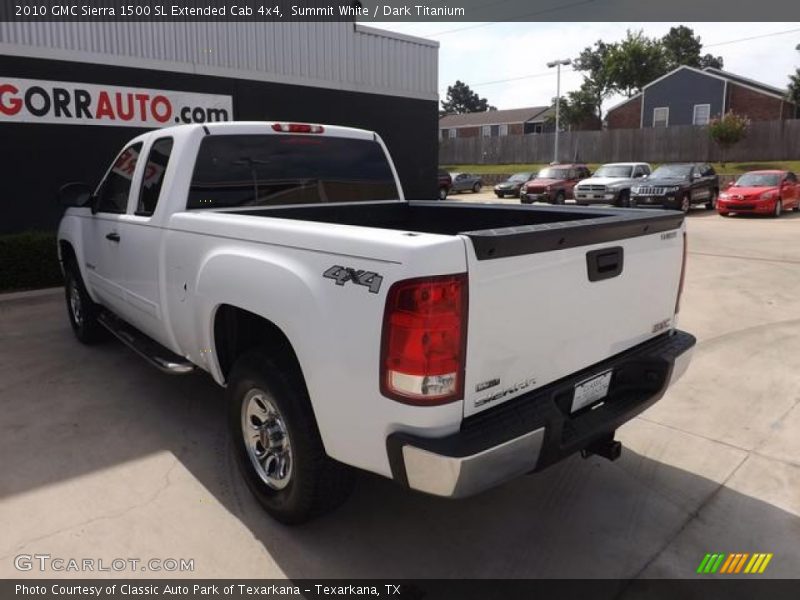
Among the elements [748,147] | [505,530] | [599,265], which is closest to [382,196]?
[599,265]

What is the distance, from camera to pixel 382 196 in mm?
4828

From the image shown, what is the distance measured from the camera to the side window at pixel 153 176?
13.3ft

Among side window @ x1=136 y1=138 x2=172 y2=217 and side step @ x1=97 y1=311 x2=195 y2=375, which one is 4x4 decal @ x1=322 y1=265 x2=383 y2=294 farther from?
side window @ x1=136 y1=138 x2=172 y2=217

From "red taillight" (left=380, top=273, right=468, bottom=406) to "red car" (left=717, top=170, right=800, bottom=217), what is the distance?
1948 cm

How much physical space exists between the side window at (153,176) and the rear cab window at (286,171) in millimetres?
334

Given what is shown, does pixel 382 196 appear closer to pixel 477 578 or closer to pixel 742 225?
pixel 477 578

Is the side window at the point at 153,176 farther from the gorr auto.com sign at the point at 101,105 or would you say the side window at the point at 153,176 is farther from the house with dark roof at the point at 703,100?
the house with dark roof at the point at 703,100

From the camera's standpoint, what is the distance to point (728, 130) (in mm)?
33719

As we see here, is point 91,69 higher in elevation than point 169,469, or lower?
higher

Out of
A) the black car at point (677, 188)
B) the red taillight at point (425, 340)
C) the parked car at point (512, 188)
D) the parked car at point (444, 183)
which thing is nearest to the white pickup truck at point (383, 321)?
the red taillight at point (425, 340)

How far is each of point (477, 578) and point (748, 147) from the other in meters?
38.8

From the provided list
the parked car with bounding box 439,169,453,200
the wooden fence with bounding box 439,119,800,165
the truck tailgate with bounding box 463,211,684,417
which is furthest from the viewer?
the wooden fence with bounding box 439,119,800,165

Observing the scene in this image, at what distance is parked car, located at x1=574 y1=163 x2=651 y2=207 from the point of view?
2070 centimetres

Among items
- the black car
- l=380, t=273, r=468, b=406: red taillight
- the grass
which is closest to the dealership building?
the black car
